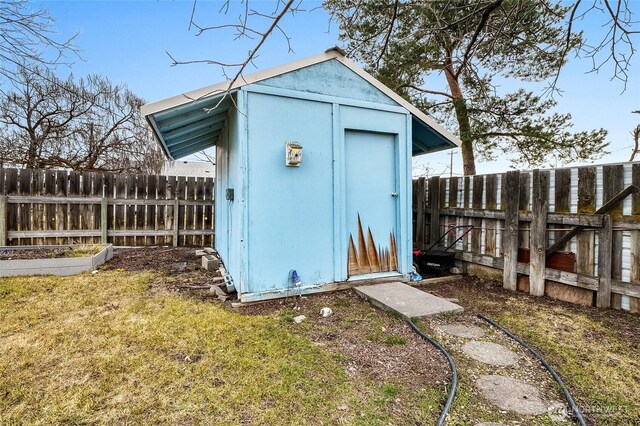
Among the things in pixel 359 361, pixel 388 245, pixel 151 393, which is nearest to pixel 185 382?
pixel 151 393

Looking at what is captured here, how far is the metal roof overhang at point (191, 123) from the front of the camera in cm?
379

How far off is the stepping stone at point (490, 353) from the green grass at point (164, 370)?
103 cm

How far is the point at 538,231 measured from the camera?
4152 mm

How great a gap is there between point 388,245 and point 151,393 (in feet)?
11.4

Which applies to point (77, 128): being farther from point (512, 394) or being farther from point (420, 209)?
point (512, 394)

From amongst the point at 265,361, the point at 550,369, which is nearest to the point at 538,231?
the point at 550,369

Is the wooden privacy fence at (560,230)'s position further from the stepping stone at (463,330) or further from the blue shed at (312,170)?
the stepping stone at (463,330)

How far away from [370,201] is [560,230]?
2.44 meters

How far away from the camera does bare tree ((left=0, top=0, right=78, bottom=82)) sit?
2.74 meters

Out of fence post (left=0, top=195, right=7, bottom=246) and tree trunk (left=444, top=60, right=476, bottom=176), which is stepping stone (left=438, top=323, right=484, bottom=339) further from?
fence post (left=0, top=195, right=7, bottom=246)

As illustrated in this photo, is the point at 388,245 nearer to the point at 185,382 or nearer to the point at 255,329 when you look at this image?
the point at 255,329

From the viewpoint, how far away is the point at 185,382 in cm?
213

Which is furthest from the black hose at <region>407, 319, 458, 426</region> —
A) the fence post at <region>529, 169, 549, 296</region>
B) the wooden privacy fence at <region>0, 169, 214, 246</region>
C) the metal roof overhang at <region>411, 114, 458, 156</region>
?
the wooden privacy fence at <region>0, 169, 214, 246</region>

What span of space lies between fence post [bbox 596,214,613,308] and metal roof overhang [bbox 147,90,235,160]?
429cm
